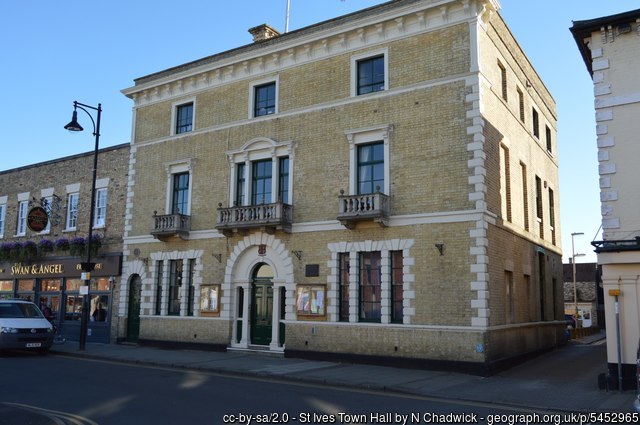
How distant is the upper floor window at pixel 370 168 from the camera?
62.5 feet

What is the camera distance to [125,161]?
26.2m

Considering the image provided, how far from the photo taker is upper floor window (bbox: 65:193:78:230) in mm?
27922

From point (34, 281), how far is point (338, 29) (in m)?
20.4

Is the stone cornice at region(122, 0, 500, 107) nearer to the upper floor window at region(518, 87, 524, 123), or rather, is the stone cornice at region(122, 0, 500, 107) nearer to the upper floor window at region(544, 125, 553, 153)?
the upper floor window at region(518, 87, 524, 123)

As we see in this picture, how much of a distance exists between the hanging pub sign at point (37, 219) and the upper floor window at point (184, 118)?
29.3 ft

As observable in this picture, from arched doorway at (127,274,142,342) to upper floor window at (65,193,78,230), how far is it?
206 inches

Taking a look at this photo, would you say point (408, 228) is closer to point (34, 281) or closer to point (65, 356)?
point (65, 356)

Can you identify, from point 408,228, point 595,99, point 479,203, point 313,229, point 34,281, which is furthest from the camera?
point 34,281

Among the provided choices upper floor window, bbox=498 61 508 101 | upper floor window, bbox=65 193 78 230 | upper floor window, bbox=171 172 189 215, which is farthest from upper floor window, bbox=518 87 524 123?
upper floor window, bbox=65 193 78 230

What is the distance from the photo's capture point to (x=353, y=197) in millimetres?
18438

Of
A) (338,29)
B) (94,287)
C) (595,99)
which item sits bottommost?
(94,287)

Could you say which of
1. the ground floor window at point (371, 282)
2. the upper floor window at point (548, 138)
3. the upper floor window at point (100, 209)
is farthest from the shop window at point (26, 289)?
the upper floor window at point (548, 138)

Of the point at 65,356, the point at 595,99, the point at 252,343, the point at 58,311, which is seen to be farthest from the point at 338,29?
the point at 58,311

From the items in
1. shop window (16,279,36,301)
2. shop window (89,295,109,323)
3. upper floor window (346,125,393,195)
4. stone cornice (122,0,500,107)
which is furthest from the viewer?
shop window (16,279,36,301)
